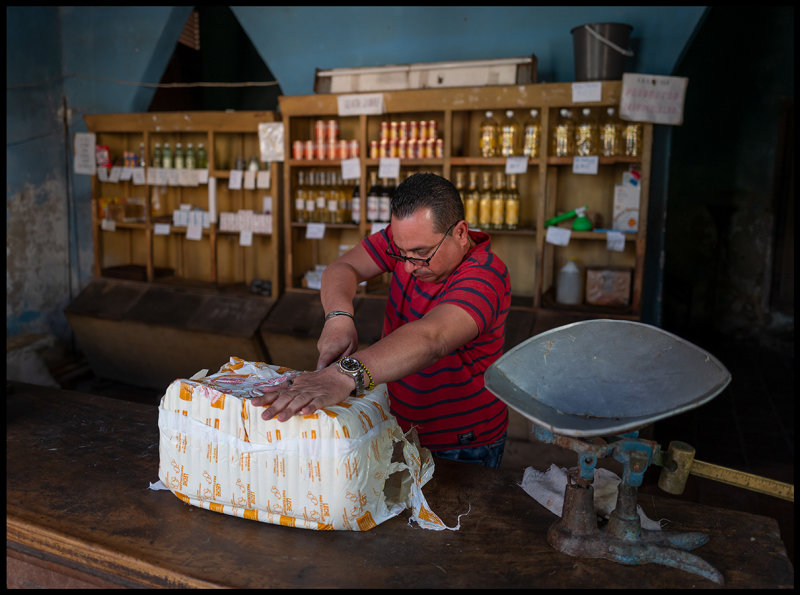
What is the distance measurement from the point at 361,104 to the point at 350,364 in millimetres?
2893

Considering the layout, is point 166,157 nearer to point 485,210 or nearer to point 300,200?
point 300,200

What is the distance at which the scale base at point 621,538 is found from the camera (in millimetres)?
1284

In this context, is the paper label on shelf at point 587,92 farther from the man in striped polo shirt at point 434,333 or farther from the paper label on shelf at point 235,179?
the paper label on shelf at point 235,179

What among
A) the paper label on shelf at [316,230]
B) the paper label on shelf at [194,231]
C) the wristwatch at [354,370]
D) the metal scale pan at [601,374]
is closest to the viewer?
the metal scale pan at [601,374]

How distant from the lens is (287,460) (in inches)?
53.6

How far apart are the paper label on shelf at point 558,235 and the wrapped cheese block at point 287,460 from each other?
2439mm

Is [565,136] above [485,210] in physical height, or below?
above

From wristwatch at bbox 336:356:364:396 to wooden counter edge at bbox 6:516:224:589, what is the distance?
1.61 ft

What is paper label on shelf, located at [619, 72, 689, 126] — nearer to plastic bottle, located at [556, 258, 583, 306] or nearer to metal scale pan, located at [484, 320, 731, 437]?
plastic bottle, located at [556, 258, 583, 306]

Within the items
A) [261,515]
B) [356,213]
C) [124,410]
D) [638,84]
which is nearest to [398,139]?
[356,213]

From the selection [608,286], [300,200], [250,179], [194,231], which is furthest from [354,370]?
[194,231]

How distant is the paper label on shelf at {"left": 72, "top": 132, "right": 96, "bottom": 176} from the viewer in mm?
4992

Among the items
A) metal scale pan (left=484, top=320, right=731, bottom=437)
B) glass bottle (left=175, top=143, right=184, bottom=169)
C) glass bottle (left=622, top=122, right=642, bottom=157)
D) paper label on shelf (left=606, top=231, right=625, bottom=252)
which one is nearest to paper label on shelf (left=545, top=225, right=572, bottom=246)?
paper label on shelf (left=606, top=231, right=625, bottom=252)

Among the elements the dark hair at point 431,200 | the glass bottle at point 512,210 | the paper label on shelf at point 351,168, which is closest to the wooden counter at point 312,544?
the dark hair at point 431,200
